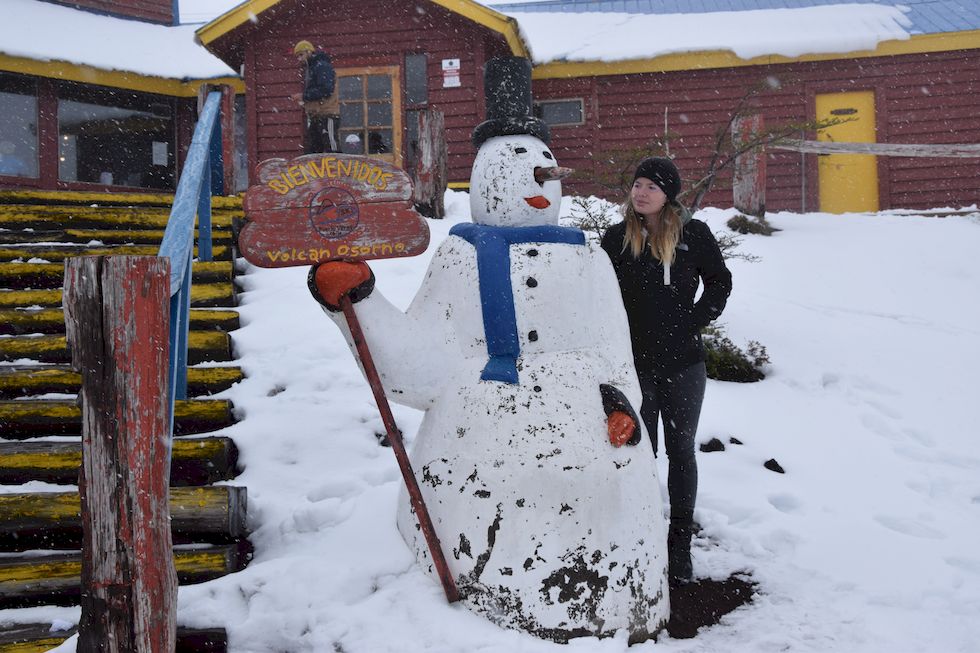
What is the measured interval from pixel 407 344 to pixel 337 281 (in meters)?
0.31

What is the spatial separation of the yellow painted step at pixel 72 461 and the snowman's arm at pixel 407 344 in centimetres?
105

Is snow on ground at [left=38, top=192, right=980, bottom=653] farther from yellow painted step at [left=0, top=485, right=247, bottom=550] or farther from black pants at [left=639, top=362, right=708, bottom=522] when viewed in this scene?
black pants at [left=639, top=362, right=708, bottom=522]

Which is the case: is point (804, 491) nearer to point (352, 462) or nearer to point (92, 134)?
point (352, 462)

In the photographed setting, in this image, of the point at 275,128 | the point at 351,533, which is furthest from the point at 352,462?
the point at 275,128

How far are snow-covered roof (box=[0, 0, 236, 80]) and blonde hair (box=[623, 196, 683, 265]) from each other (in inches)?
394

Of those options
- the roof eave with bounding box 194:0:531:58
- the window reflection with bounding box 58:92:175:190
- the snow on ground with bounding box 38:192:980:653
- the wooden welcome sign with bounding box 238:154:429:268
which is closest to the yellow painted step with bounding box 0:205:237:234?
the snow on ground with bounding box 38:192:980:653

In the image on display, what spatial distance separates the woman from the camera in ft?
8.91

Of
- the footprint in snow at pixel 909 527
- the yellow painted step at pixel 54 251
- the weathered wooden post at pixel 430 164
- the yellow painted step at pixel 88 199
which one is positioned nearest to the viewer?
the footprint in snow at pixel 909 527

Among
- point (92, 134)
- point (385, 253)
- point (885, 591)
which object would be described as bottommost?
point (885, 591)

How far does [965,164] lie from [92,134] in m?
13.4

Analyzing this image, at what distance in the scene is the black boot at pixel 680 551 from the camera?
2.75m

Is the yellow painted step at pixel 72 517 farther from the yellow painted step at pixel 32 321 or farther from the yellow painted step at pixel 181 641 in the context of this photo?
the yellow painted step at pixel 32 321

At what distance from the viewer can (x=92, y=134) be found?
11.9 m

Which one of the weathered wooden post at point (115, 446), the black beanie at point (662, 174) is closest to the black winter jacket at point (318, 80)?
the black beanie at point (662, 174)
